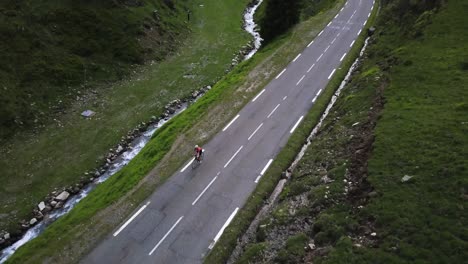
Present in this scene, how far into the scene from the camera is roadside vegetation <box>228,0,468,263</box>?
80.6 feet

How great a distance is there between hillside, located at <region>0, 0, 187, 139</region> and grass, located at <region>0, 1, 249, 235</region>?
259 centimetres

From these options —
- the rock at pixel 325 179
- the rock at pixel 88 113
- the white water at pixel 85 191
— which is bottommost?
the white water at pixel 85 191

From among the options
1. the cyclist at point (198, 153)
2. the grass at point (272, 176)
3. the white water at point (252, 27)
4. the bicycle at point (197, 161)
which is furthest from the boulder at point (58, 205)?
the white water at point (252, 27)

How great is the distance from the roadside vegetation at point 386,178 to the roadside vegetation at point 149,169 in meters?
11.9

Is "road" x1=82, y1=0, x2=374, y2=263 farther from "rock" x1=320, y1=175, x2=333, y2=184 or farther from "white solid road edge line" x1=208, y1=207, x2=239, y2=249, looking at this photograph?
"rock" x1=320, y1=175, x2=333, y2=184

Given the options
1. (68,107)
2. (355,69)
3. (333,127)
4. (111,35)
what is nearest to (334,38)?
(355,69)

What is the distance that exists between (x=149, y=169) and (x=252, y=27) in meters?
59.3

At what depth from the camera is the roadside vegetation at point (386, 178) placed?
2456 centimetres

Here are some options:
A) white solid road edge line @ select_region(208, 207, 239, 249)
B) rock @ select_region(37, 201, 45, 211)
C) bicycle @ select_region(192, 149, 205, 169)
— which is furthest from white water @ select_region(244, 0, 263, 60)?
rock @ select_region(37, 201, 45, 211)

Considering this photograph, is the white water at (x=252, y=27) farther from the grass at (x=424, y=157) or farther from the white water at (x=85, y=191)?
the grass at (x=424, y=157)

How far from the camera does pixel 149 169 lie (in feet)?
124

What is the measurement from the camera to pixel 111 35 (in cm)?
6406

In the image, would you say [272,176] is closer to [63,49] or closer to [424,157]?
[424,157]

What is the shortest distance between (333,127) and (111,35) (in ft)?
142
